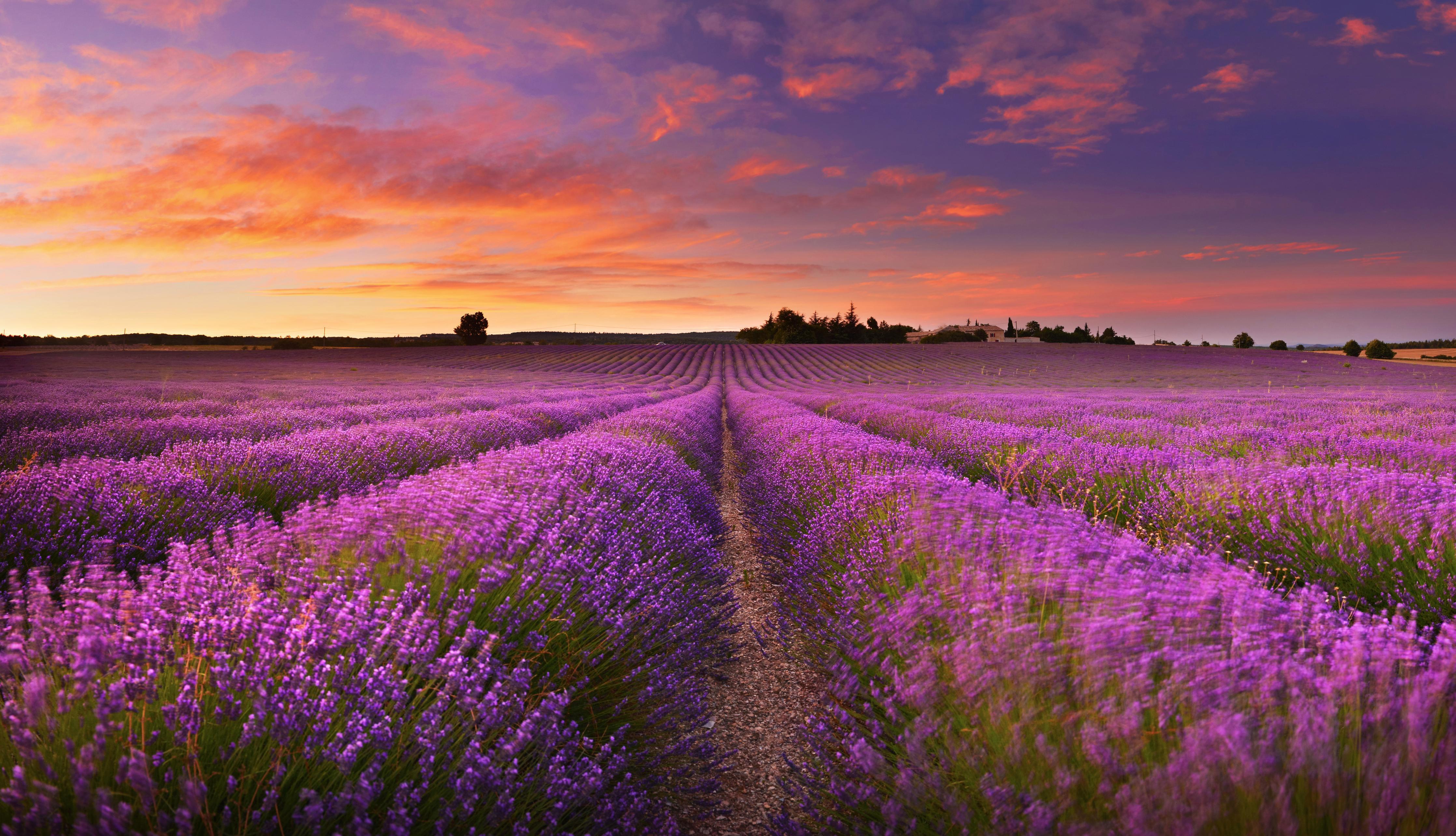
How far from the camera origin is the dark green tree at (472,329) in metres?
69.4

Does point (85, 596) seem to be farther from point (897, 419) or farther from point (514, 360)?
point (514, 360)

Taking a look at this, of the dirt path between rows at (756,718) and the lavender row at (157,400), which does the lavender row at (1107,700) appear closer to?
the dirt path between rows at (756,718)

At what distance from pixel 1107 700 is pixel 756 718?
1.78 metres

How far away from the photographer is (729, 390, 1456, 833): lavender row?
3.34 feet

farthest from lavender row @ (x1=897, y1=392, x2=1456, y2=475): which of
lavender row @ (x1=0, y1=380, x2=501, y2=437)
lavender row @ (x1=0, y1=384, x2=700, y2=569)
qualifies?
lavender row @ (x1=0, y1=380, x2=501, y2=437)

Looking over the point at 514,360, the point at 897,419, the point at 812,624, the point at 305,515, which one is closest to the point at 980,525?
the point at 812,624

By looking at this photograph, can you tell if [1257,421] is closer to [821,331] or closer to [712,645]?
[712,645]

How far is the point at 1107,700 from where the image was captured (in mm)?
1290

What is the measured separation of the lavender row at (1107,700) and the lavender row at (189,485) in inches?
97.6

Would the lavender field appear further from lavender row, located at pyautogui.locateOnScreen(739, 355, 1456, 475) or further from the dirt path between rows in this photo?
lavender row, located at pyautogui.locateOnScreen(739, 355, 1456, 475)

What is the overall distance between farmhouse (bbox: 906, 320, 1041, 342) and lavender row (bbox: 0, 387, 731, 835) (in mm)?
63774

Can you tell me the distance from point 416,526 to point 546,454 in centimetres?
173

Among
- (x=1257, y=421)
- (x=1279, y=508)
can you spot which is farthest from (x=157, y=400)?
(x=1257, y=421)

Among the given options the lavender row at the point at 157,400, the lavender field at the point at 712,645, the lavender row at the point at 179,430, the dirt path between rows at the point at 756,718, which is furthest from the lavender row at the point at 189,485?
the lavender row at the point at 157,400
